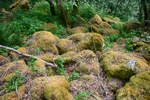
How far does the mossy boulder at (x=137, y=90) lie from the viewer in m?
2.35

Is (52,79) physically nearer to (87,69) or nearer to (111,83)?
(87,69)

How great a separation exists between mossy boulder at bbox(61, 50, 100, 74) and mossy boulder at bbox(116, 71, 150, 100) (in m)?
1.02

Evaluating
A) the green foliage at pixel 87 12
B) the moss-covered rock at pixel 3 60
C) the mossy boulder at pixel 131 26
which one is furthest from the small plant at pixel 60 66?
the mossy boulder at pixel 131 26

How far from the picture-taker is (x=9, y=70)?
2986 mm

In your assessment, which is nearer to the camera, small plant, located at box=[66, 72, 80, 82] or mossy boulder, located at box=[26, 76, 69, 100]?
mossy boulder, located at box=[26, 76, 69, 100]

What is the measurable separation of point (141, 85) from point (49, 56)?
9.38 ft

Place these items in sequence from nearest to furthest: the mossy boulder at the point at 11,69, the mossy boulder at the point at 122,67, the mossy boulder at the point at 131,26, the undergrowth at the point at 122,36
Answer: the mossy boulder at the point at 11,69
the mossy boulder at the point at 122,67
the undergrowth at the point at 122,36
the mossy boulder at the point at 131,26

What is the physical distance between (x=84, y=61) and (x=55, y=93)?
5.50 ft

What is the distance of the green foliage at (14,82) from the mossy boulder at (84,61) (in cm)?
147

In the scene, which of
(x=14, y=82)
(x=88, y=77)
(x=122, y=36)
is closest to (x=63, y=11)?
(x=122, y=36)

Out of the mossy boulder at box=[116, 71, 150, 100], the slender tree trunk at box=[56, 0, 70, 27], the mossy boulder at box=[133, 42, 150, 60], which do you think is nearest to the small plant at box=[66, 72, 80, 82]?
the mossy boulder at box=[116, 71, 150, 100]

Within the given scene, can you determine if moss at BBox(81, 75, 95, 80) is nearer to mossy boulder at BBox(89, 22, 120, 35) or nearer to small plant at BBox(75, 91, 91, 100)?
small plant at BBox(75, 91, 91, 100)

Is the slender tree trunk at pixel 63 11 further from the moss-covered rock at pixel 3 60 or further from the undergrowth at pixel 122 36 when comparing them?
the moss-covered rock at pixel 3 60

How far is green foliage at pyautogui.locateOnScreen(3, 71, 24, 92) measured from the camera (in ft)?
8.13
